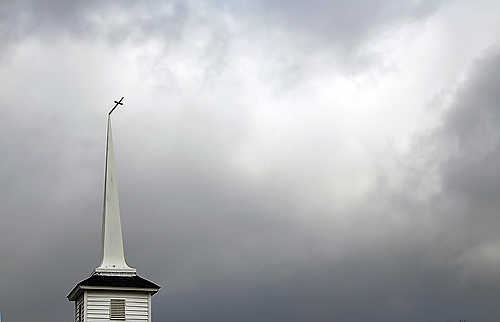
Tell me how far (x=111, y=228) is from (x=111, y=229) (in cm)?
6

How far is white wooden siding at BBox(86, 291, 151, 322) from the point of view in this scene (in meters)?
59.1

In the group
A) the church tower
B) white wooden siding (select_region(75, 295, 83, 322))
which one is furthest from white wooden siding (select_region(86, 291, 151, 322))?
white wooden siding (select_region(75, 295, 83, 322))

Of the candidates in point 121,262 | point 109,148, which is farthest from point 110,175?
point 121,262

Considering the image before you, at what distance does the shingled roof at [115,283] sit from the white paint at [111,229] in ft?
1.89

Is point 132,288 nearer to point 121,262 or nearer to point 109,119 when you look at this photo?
point 121,262

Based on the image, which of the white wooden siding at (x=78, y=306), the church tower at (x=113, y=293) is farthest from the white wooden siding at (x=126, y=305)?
the white wooden siding at (x=78, y=306)

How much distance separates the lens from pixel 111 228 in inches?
2484

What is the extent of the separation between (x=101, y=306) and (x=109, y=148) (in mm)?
10147

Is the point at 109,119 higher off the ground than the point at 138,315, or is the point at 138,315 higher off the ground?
the point at 109,119

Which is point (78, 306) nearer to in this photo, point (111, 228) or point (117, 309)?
point (117, 309)

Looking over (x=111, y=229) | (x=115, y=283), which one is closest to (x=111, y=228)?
(x=111, y=229)

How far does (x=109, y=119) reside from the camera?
65.1 m

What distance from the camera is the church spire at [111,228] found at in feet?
201

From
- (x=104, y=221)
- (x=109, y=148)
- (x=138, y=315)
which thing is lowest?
(x=138, y=315)
